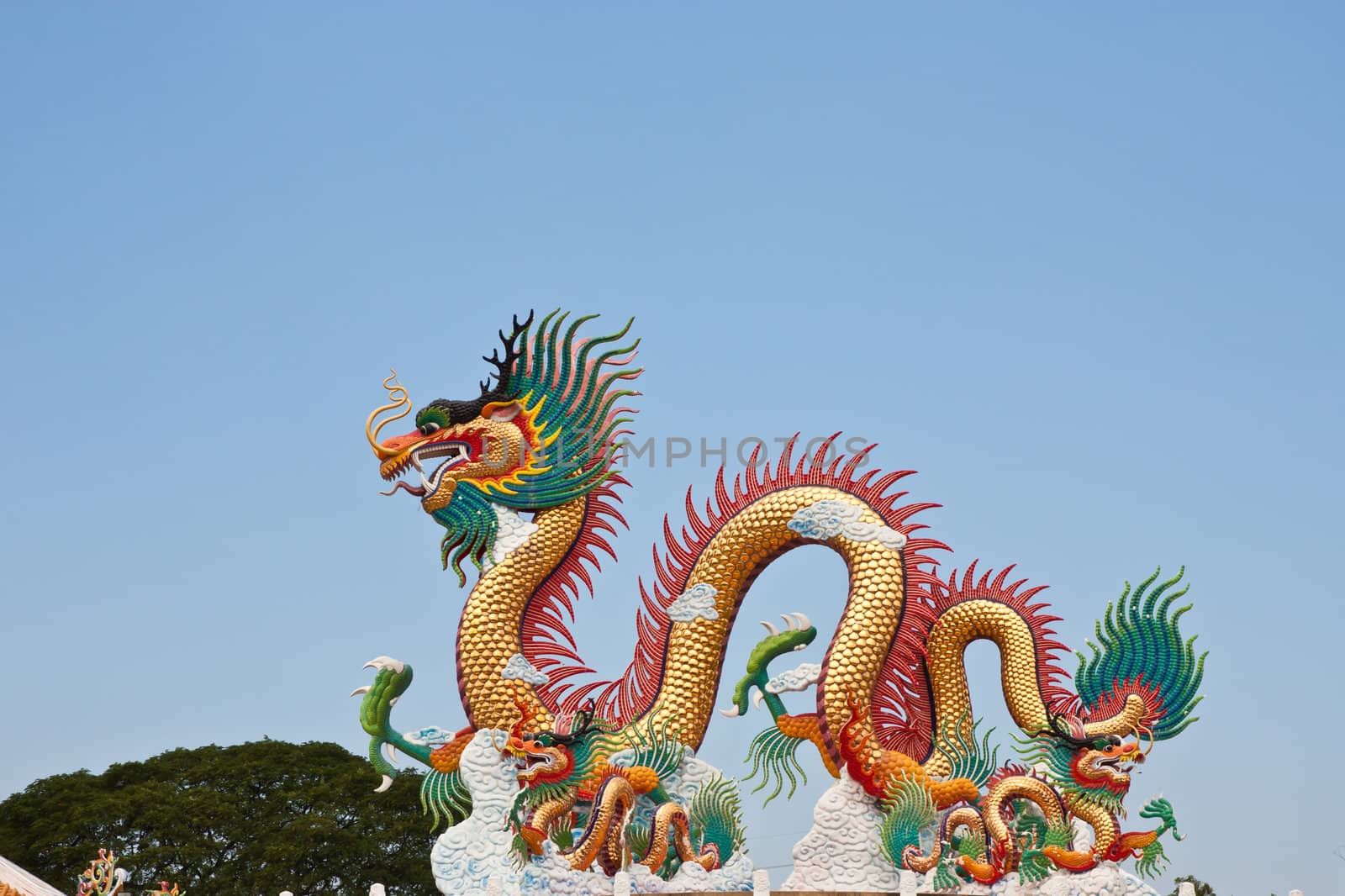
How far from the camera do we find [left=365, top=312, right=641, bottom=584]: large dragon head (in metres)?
15.6

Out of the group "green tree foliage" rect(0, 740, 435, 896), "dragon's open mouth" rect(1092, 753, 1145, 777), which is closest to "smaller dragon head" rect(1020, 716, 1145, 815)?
"dragon's open mouth" rect(1092, 753, 1145, 777)

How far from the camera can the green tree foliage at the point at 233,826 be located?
22.8 meters

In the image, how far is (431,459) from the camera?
15.9m

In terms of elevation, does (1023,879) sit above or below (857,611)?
below

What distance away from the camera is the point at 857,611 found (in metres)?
14.8

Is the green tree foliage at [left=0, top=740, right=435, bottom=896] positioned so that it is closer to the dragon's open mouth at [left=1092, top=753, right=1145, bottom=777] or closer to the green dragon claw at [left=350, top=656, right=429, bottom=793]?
the green dragon claw at [left=350, top=656, right=429, bottom=793]

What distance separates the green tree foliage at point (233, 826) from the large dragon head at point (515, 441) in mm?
9130

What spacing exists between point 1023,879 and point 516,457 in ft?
20.2

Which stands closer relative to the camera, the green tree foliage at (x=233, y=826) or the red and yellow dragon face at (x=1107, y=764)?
the red and yellow dragon face at (x=1107, y=764)

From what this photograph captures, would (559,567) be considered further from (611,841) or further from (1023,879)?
(1023,879)

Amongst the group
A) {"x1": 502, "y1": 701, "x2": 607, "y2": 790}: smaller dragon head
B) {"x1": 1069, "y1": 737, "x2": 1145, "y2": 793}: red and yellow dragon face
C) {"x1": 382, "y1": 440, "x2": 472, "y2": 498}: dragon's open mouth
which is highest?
{"x1": 382, "y1": 440, "x2": 472, "y2": 498}: dragon's open mouth

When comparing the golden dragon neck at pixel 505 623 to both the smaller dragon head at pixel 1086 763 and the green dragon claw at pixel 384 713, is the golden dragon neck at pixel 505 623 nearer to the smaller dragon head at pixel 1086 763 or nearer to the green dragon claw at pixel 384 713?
the green dragon claw at pixel 384 713

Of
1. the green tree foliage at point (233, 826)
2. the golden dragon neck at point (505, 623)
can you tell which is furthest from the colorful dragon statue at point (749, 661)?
the green tree foliage at point (233, 826)

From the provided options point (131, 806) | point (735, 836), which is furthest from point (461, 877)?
point (131, 806)
